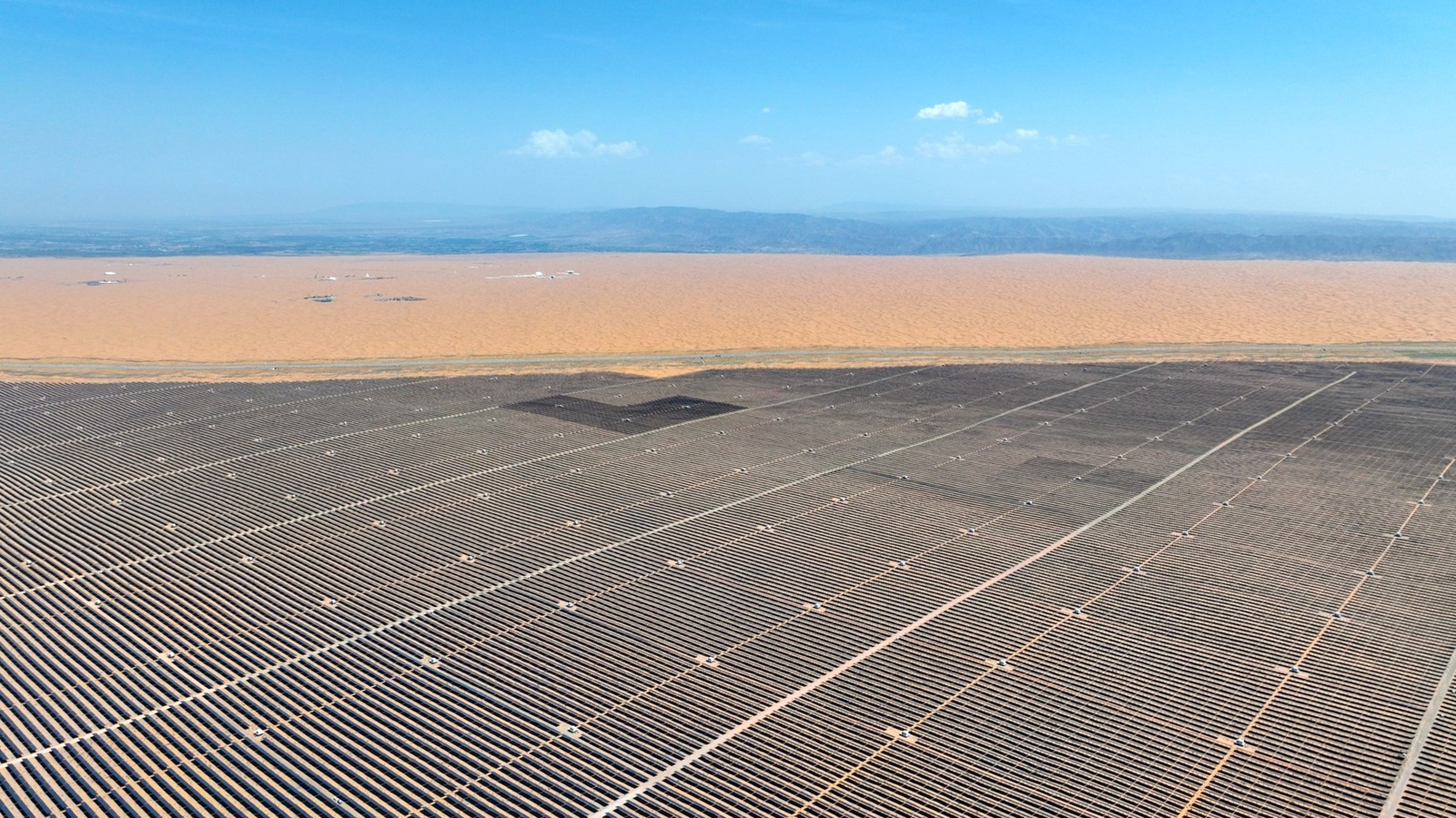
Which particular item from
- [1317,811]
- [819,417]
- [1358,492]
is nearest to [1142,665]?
[1317,811]

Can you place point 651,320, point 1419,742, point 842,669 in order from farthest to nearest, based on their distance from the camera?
point 651,320 < point 842,669 < point 1419,742

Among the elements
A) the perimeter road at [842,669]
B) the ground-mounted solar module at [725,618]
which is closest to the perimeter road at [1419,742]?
the ground-mounted solar module at [725,618]

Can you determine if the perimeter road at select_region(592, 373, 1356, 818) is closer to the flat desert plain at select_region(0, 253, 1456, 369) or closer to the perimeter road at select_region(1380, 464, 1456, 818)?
the perimeter road at select_region(1380, 464, 1456, 818)

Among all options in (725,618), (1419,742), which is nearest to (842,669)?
(725,618)

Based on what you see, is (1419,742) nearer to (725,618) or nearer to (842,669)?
(842,669)

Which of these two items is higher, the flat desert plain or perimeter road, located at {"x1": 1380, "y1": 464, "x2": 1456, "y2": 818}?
the flat desert plain

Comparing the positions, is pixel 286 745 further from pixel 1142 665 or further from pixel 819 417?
pixel 819 417

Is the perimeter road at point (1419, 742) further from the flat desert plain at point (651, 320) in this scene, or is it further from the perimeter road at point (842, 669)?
the flat desert plain at point (651, 320)

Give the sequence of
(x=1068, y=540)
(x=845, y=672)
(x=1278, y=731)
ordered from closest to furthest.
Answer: (x=1278, y=731) → (x=845, y=672) → (x=1068, y=540)

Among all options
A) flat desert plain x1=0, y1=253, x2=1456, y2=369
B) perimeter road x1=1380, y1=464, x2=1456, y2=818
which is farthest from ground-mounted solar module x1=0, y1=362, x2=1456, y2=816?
flat desert plain x1=0, y1=253, x2=1456, y2=369
